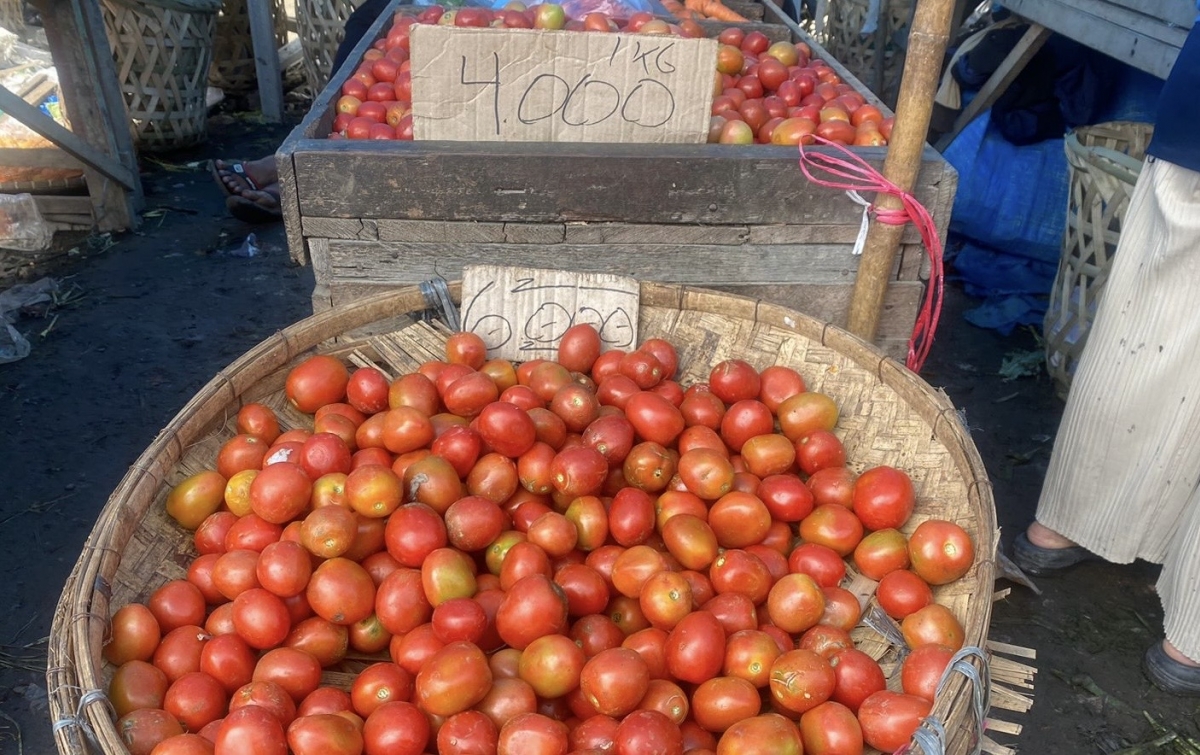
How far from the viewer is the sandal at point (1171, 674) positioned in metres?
2.62

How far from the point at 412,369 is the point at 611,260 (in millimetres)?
608

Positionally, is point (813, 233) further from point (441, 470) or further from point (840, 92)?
point (441, 470)

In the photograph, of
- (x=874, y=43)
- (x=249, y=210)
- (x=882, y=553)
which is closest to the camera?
(x=882, y=553)

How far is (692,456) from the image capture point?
1.95m

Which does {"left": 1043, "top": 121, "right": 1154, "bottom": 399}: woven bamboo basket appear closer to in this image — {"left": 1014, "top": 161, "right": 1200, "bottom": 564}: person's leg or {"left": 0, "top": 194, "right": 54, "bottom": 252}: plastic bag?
{"left": 1014, "top": 161, "right": 1200, "bottom": 564}: person's leg

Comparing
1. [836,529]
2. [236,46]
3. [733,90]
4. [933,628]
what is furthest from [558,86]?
[236,46]

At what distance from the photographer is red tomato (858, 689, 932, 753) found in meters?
1.40

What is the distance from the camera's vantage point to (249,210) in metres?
5.34

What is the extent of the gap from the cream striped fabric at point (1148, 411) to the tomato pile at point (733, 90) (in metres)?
0.79

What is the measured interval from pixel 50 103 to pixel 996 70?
5621 millimetres

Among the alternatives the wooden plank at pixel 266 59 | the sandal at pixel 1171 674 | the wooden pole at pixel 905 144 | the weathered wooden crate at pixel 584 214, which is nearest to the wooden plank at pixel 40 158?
the wooden plank at pixel 266 59

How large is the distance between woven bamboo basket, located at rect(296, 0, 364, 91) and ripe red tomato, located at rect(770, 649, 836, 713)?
6565 mm

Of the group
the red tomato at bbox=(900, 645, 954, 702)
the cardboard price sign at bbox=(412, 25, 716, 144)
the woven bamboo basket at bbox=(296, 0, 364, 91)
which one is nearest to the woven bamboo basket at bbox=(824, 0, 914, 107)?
the woven bamboo basket at bbox=(296, 0, 364, 91)

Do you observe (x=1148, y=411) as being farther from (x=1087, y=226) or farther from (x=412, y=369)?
(x=412, y=369)
